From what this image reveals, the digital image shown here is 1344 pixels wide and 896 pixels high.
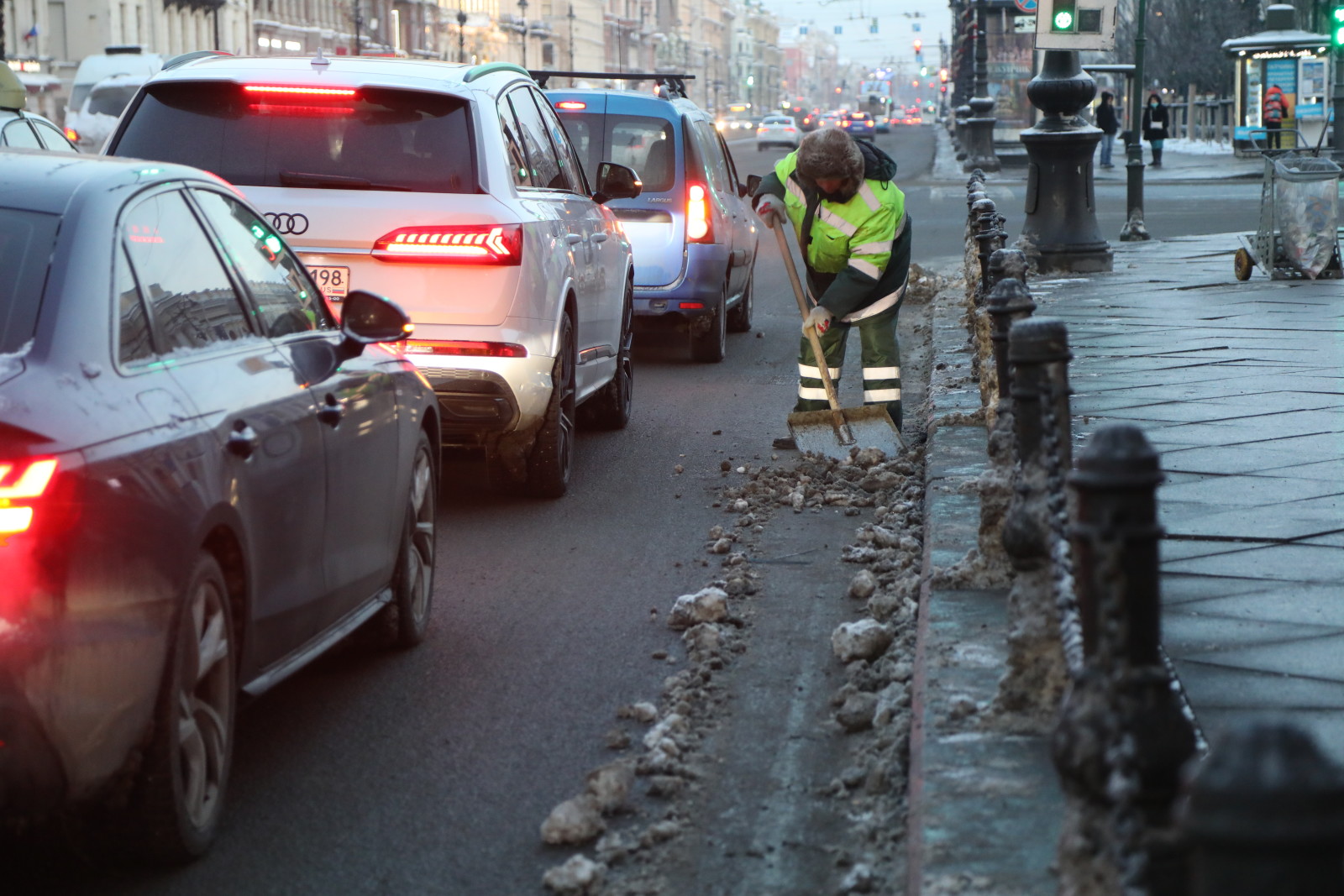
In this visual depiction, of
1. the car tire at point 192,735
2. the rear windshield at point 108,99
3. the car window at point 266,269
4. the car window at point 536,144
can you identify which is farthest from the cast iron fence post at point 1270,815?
the rear windshield at point 108,99

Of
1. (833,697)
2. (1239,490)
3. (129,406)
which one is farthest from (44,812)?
(1239,490)

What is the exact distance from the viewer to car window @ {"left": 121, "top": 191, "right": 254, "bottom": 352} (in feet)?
13.6

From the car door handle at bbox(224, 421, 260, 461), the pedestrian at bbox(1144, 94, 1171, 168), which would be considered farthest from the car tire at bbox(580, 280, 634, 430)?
the pedestrian at bbox(1144, 94, 1171, 168)

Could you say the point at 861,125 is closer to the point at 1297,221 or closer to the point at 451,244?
the point at 1297,221

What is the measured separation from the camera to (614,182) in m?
9.61

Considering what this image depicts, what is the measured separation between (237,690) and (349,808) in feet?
1.23

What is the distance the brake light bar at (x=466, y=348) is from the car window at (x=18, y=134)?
7370 mm

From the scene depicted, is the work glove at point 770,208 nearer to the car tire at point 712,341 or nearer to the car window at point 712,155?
the car tire at point 712,341

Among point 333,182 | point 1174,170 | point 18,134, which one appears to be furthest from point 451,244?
point 1174,170

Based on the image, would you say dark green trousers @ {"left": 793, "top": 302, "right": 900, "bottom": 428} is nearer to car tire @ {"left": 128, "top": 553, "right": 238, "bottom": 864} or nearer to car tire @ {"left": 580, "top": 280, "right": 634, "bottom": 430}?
car tire @ {"left": 580, "top": 280, "right": 634, "bottom": 430}

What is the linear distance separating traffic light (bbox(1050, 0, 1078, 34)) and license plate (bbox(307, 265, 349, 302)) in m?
11.4

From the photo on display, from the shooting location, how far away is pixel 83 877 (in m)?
3.84

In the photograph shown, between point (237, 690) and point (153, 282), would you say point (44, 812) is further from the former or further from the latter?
point (153, 282)

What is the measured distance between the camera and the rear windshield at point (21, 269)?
3.71 m
